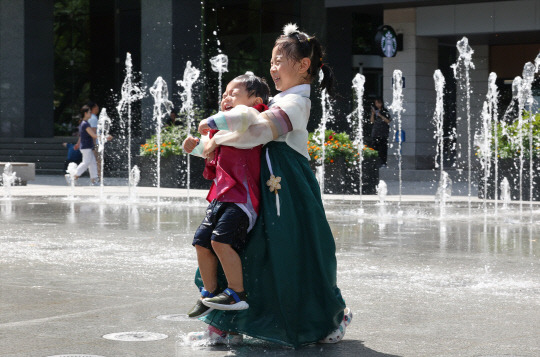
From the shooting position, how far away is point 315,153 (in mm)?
17406

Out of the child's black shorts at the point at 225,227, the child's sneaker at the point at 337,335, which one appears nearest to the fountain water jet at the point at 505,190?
the child's sneaker at the point at 337,335

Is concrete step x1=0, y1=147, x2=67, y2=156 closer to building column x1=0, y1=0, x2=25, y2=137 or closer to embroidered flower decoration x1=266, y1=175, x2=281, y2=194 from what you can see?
building column x1=0, y1=0, x2=25, y2=137

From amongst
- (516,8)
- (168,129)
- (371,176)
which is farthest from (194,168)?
(516,8)

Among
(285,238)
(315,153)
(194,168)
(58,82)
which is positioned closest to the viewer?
(285,238)

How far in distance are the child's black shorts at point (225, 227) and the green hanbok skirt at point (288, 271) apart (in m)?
0.08

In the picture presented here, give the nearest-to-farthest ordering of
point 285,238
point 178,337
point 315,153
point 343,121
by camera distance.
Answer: point 285,238 < point 178,337 < point 315,153 < point 343,121

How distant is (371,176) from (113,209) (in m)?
6.26

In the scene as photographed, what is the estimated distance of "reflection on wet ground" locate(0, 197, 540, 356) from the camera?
465 centimetres

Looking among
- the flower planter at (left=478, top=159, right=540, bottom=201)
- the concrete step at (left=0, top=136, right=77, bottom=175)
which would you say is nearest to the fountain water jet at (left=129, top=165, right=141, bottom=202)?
the concrete step at (left=0, top=136, right=77, bottom=175)

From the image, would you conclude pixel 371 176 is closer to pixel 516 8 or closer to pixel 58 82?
pixel 516 8

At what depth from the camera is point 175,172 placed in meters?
19.1

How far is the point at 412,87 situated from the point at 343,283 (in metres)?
19.4

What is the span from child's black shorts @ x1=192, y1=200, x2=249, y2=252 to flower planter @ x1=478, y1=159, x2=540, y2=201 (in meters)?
11.6

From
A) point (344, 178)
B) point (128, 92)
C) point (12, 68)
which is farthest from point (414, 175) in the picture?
point (12, 68)
